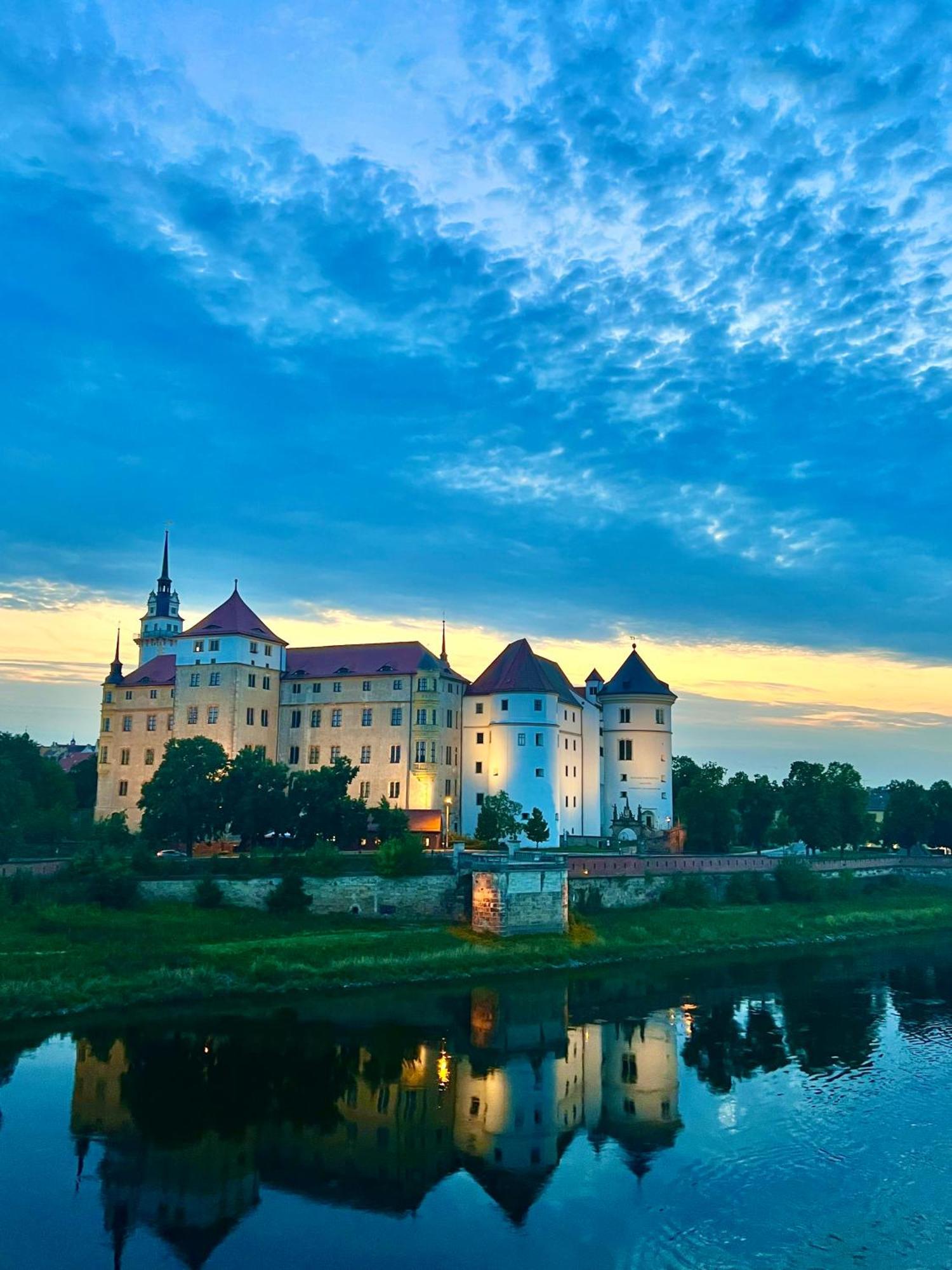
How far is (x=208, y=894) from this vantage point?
5434cm

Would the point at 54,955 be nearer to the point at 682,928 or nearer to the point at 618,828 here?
the point at 682,928

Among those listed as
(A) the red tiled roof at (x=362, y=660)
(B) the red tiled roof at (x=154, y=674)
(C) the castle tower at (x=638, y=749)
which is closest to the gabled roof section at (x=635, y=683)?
(C) the castle tower at (x=638, y=749)

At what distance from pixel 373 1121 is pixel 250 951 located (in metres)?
18.8

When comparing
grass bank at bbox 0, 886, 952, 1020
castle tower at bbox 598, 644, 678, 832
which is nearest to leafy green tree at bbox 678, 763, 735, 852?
castle tower at bbox 598, 644, 678, 832

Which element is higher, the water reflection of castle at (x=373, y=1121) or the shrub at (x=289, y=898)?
the shrub at (x=289, y=898)

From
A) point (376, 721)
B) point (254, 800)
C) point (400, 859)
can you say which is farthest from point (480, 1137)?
point (376, 721)

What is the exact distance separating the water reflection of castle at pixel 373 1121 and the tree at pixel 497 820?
92.9 ft

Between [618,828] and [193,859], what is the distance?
39454mm

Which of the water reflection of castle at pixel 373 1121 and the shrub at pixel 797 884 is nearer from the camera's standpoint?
the water reflection of castle at pixel 373 1121

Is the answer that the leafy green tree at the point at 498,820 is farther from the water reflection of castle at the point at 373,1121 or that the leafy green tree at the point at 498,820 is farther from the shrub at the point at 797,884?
the water reflection of castle at the point at 373,1121

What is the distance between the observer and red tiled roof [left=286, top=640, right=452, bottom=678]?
79.9 metres

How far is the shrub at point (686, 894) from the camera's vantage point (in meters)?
67.8

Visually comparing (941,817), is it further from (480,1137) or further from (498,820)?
(480,1137)

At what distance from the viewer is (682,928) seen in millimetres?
63844
